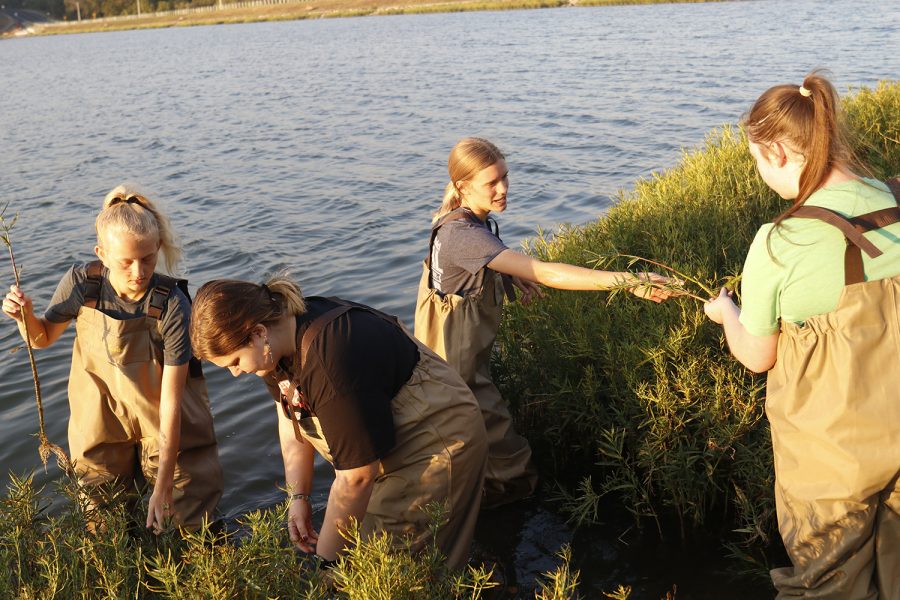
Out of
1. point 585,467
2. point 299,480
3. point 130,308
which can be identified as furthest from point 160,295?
point 585,467

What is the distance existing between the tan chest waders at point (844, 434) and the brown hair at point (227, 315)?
6.35 feet

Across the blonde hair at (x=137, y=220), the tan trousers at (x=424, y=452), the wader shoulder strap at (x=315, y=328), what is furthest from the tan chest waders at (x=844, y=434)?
the blonde hair at (x=137, y=220)

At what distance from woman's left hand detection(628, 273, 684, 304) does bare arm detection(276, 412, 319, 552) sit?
1766 millimetres

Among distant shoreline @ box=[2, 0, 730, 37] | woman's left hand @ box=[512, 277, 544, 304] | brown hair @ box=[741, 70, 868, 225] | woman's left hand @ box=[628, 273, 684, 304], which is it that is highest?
brown hair @ box=[741, 70, 868, 225]

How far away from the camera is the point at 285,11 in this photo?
83.9m

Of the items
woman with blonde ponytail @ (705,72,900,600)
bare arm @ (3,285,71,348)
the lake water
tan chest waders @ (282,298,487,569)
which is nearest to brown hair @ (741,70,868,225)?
woman with blonde ponytail @ (705,72,900,600)

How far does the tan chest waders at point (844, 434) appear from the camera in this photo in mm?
2811

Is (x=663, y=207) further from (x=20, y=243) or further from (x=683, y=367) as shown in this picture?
(x=20, y=243)

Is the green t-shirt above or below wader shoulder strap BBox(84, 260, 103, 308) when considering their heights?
above

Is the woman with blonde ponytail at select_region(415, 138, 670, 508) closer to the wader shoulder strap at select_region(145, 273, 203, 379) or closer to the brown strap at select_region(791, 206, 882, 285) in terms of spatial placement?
the wader shoulder strap at select_region(145, 273, 203, 379)

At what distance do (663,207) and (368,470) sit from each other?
15.4ft

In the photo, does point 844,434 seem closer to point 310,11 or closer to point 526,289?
point 526,289

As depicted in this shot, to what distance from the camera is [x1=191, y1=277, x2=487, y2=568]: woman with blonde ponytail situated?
327 centimetres

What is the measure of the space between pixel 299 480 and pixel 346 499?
0.63 metres
